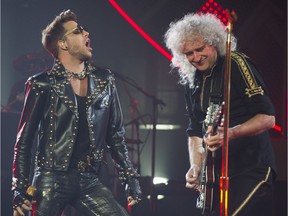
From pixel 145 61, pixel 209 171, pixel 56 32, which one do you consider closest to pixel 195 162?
pixel 209 171

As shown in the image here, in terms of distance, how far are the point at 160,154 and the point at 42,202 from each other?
612 cm

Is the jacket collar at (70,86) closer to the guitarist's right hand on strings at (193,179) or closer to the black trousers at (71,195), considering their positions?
the black trousers at (71,195)

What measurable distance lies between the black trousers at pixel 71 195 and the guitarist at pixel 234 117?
62 cm

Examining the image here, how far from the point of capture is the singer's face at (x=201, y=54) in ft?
12.5

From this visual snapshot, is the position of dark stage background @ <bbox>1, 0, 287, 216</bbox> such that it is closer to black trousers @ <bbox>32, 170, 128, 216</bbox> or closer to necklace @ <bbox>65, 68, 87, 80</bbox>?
necklace @ <bbox>65, 68, 87, 80</bbox>

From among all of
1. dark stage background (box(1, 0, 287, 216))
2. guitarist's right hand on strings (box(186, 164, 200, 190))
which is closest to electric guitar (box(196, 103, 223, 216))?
guitarist's right hand on strings (box(186, 164, 200, 190))

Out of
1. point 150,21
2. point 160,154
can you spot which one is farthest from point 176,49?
point 160,154

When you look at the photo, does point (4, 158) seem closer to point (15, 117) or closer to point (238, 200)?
point (15, 117)

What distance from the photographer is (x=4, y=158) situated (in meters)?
6.43

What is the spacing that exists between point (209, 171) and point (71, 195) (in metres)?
0.98

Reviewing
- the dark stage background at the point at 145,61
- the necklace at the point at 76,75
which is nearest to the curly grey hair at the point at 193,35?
the necklace at the point at 76,75

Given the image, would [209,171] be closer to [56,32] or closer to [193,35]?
[193,35]

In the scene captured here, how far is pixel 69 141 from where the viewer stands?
3.87 meters

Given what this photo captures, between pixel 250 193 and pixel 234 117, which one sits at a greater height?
pixel 234 117
